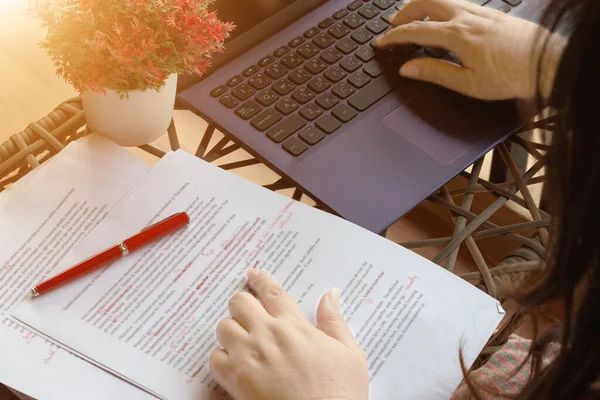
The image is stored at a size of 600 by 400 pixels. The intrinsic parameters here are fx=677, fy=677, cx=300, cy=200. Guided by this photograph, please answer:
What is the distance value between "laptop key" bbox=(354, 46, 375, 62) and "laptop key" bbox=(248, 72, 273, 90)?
0.11 m

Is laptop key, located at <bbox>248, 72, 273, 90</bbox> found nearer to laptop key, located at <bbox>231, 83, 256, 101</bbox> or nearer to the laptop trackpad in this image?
laptop key, located at <bbox>231, 83, 256, 101</bbox>

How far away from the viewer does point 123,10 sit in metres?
0.55

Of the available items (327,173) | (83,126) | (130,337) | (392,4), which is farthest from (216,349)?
(392,4)

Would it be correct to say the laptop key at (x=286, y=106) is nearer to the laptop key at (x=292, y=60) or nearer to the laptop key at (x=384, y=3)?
the laptop key at (x=292, y=60)

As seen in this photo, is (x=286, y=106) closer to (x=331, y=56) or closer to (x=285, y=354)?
(x=331, y=56)

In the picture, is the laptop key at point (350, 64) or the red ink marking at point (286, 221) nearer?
the red ink marking at point (286, 221)

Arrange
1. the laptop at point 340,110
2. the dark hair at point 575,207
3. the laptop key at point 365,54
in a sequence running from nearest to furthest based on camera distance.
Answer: the dark hair at point 575,207 < the laptop at point 340,110 < the laptop key at point 365,54

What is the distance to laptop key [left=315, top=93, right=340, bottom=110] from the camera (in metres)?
0.70

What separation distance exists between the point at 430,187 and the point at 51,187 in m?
0.35

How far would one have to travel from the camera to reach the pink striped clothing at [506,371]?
62cm

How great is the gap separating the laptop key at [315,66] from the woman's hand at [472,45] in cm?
7

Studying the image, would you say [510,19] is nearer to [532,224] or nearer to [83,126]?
[532,224]

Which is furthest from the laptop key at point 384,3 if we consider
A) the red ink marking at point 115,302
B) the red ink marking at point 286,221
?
the red ink marking at point 115,302

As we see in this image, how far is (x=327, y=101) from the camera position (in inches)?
27.5
